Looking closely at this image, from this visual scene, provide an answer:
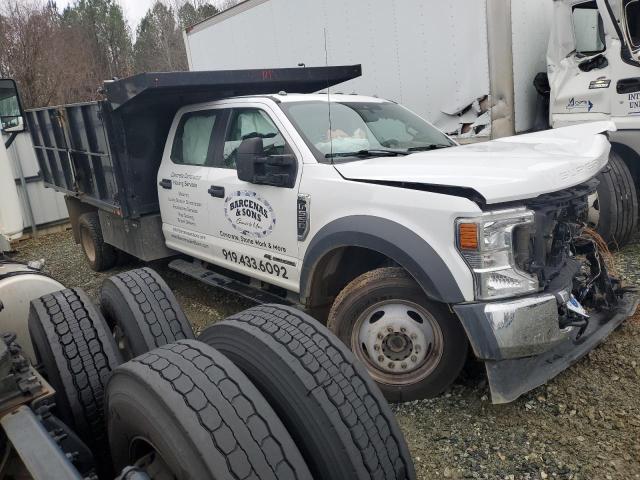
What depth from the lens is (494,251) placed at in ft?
8.75

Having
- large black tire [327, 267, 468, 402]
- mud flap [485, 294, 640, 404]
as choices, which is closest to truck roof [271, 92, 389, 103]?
large black tire [327, 267, 468, 402]

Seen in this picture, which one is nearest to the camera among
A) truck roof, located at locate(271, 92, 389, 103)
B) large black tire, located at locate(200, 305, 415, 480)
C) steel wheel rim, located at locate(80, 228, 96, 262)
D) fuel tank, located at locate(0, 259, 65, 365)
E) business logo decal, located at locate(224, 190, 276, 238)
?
large black tire, located at locate(200, 305, 415, 480)

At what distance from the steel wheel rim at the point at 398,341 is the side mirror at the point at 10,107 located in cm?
258

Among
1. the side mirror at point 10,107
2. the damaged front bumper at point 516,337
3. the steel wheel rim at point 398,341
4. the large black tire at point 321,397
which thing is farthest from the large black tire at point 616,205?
the side mirror at point 10,107

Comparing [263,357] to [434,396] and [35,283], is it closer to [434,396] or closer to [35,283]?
[434,396]

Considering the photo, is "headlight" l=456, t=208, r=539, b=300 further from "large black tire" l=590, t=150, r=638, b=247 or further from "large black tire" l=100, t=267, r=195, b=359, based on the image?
"large black tire" l=590, t=150, r=638, b=247

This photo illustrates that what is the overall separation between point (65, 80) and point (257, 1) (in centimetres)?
1220

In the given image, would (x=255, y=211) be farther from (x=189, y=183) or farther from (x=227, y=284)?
(x=189, y=183)

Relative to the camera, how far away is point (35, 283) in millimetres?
2990

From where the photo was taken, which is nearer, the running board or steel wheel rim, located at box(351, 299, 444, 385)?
steel wheel rim, located at box(351, 299, 444, 385)

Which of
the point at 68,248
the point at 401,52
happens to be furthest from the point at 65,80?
the point at 401,52

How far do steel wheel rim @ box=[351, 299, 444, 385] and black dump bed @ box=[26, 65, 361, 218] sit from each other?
263cm

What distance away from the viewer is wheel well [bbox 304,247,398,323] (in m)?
3.48

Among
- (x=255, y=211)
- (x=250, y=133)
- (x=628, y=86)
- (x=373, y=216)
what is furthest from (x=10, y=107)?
(x=628, y=86)
